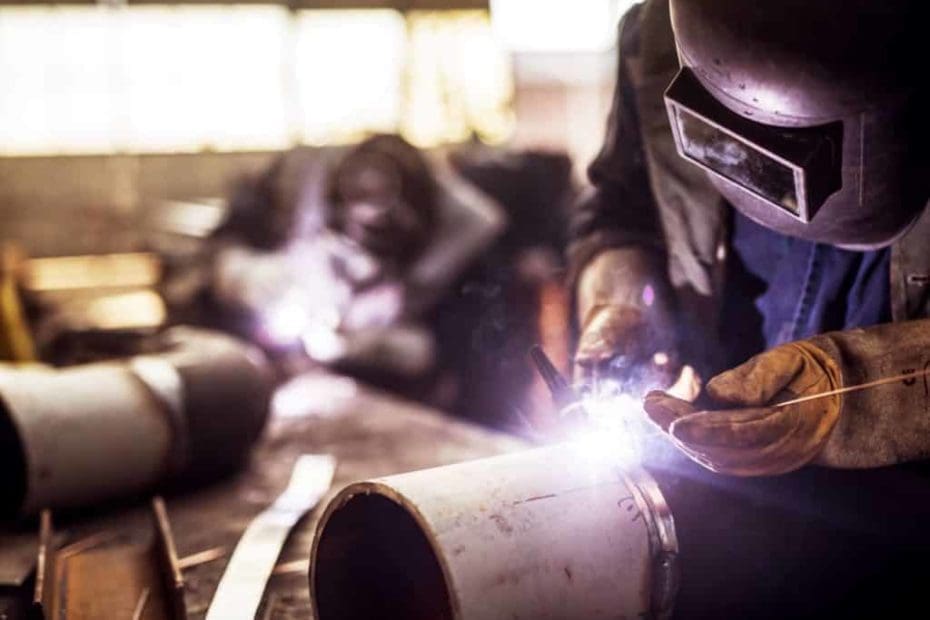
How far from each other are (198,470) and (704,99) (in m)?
2.14

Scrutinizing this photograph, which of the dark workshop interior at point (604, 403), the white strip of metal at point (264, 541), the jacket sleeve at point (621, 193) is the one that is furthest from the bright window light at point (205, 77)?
the jacket sleeve at point (621, 193)

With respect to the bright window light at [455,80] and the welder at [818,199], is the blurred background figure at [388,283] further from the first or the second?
the bright window light at [455,80]

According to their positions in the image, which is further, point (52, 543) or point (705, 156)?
point (52, 543)

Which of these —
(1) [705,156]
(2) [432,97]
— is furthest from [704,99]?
(2) [432,97]

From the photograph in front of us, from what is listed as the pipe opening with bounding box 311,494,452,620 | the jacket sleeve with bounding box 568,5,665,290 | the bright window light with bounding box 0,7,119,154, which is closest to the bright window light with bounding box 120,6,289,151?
the bright window light with bounding box 0,7,119,154

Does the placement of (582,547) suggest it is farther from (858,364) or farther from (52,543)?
(52,543)

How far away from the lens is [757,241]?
2.49m

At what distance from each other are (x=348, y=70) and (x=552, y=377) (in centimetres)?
1247

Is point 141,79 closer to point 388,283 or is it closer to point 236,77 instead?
point 236,77

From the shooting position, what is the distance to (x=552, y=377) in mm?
2055

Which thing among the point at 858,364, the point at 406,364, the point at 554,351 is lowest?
the point at 406,364

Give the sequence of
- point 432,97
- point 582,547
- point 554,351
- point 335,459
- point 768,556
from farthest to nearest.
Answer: point 432,97
point 554,351
point 335,459
point 768,556
point 582,547

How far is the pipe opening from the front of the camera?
6.05ft

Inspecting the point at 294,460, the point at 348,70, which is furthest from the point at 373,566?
the point at 348,70
